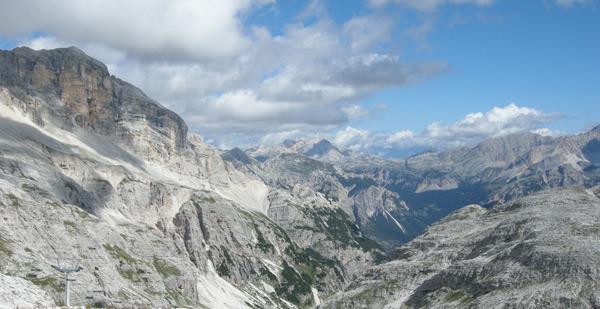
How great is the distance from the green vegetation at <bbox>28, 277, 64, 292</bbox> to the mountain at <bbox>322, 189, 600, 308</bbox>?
83620 mm

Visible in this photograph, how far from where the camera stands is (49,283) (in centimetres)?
18000

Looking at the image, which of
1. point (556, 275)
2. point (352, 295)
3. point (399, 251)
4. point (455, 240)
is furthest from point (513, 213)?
point (556, 275)

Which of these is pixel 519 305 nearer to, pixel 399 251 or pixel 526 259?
pixel 526 259

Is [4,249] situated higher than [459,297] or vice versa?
[4,249]

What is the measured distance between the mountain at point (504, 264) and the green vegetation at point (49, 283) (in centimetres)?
8362

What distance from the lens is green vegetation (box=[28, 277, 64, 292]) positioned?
17788 centimetres

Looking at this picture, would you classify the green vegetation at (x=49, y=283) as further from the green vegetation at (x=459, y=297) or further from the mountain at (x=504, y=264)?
the green vegetation at (x=459, y=297)

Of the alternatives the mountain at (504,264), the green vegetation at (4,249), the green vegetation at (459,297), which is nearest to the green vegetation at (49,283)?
the green vegetation at (4,249)

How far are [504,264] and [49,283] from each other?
127m

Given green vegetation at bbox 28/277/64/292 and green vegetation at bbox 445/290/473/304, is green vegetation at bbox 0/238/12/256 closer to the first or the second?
green vegetation at bbox 28/277/64/292

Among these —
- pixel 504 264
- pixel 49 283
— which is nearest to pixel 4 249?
pixel 49 283

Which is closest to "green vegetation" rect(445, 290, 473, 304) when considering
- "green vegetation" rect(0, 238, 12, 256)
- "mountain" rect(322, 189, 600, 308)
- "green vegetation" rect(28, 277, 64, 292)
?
"mountain" rect(322, 189, 600, 308)

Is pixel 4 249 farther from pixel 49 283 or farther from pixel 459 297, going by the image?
pixel 459 297

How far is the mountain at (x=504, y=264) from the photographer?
98.1 meters
